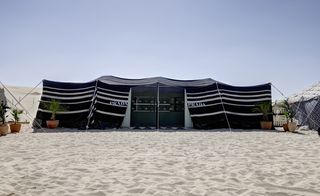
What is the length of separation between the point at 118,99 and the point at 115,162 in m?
10.1

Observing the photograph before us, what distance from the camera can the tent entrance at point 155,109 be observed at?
17.2m

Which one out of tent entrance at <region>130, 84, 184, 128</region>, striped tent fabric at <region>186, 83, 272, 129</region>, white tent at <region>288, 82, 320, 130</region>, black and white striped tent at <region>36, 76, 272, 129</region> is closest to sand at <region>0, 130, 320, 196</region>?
black and white striped tent at <region>36, 76, 272, 129</region>

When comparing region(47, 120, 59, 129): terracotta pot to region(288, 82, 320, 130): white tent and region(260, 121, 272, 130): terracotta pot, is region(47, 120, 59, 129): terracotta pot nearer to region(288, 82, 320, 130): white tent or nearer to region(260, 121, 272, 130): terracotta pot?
region(260, 121, 272, 130): terracotta pot

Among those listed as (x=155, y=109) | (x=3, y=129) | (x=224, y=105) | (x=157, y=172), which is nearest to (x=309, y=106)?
(x=224, y=105)

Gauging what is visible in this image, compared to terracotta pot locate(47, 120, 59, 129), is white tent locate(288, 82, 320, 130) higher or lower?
higher

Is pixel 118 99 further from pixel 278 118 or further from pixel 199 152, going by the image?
pixel 278 118

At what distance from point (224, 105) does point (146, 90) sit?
459 cm

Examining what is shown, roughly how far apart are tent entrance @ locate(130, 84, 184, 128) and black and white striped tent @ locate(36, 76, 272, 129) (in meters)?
0.48

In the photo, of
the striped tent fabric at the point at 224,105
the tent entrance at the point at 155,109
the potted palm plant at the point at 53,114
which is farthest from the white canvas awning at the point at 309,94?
the potted palm plant at the point at 53,114

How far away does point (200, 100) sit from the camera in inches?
618

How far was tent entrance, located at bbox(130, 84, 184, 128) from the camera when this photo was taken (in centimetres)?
1717

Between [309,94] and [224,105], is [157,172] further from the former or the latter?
[309,94]

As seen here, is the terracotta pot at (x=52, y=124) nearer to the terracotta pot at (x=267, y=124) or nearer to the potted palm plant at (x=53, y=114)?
the potted palm plant at (x=53, y=114)

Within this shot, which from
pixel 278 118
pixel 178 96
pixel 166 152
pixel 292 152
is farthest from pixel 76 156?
pixel 278 118
